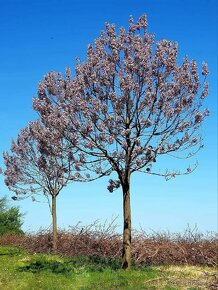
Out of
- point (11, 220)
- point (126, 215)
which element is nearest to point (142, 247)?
point (126, 215)

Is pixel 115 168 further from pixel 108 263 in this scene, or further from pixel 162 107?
pixel 108 263

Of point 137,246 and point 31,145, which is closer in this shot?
point 137,246

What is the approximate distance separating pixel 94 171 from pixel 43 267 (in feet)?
15.8

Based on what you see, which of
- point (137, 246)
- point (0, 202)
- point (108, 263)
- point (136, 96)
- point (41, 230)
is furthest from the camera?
point (0, 202)

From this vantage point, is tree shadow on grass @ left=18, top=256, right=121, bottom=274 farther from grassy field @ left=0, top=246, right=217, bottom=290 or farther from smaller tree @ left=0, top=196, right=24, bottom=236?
smaller tree @ left=0, top=196, right=24, bottom=236

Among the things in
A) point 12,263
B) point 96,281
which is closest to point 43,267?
point 12,263

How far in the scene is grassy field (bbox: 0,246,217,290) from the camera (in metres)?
17.6

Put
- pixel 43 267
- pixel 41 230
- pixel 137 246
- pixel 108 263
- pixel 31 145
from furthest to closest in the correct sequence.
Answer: pixel 41 230 < pixel 31 145 < pixel 137 246 < pixel 108 263 < pixel 43 267

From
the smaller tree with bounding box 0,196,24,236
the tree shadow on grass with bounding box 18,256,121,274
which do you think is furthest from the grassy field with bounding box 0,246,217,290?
the smaller tree with bounding box 0,196,24,236

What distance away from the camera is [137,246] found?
84.1 feet

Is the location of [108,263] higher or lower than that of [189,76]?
lower

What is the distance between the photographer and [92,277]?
1919 centimetres

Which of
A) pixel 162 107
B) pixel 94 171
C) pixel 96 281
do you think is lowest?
pixel 96 281

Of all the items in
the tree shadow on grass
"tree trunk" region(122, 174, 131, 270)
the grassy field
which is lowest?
the grassy field
